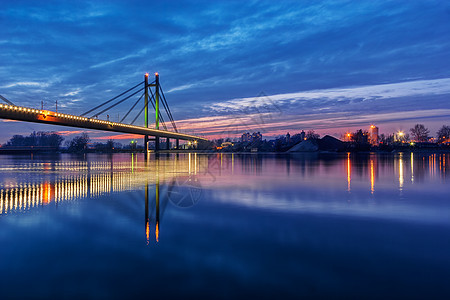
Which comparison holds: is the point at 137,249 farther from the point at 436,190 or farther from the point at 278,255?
the point at 436,190

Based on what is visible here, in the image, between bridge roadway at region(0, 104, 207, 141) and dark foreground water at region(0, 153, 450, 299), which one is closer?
dark foreground water at region(0, 153, 450, 299)

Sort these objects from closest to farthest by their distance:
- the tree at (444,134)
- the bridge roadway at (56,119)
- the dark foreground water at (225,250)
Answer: the dark foreground water at (225,250) → the bridge roadway at (56,119) → the tree at (444,134)

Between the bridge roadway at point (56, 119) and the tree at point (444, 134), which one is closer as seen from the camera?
the bridge roadway at point (56, 119)

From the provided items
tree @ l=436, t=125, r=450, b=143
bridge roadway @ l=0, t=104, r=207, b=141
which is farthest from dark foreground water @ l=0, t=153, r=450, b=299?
tree @ l=436, t=125, r=450, b=143

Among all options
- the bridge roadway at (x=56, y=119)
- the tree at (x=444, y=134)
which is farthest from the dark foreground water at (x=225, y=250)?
the tree at (x=444, y=134)

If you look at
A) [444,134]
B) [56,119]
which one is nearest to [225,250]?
[56,119]

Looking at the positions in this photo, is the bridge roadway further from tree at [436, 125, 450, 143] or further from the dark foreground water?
tree at [436, 125, 450, 143]

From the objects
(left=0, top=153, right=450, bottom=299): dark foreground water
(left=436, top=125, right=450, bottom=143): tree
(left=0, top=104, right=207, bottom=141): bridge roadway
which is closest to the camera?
(left=0, top=153, right=450, bottom=299): dark foreground water

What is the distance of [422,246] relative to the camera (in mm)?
5836

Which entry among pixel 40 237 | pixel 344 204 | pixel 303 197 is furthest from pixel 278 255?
pixel 303 197

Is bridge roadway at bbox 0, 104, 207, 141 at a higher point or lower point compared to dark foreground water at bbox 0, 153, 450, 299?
higher

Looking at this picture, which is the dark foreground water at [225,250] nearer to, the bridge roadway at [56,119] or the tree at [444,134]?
the bridge roadway at [56,119]

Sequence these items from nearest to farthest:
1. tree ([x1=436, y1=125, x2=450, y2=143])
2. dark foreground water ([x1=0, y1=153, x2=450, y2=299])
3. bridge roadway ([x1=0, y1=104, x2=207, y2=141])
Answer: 1. dark foreground water ([x1=0, y1=153, x2=450, y2=299])
2. bridge roadway ([x1=0, y1=104, x2=207, y2=141])
3. tree ([x1=436, y1=125, x2=450, y2=143])

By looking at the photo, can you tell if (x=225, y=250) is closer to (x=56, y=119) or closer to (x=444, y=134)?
(x=56, y=119)
